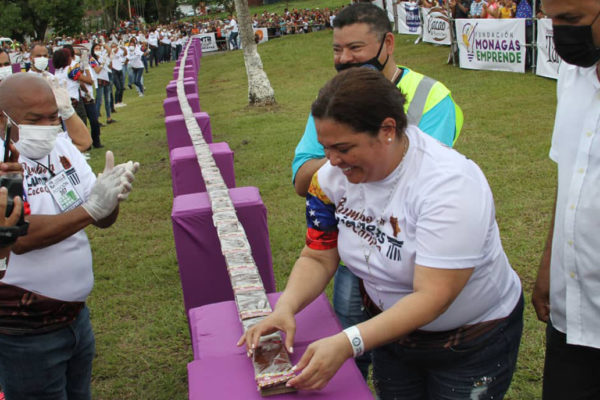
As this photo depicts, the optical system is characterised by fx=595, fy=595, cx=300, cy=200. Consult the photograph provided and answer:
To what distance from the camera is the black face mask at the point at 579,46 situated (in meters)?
2.07

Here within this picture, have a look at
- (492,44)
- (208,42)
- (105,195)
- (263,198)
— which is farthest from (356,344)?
(208,42)

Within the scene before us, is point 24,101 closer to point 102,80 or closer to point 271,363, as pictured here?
point 271,363

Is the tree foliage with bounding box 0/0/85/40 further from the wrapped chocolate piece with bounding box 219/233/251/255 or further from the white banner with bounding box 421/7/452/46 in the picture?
the wrapped chocolate piece with bounding box 219/233/251/255

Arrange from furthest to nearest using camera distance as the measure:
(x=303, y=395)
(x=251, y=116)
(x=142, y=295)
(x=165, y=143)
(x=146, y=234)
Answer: (x=251, y=116) → (x=165, y=143) → (x=146, y=234) → (x=142, y=295) → (x=303, y=395)

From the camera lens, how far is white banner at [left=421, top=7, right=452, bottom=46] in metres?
20.1

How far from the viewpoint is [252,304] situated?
2453mm

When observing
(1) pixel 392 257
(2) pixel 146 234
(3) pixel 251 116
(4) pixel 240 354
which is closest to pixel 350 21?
(1) pixel 392 257

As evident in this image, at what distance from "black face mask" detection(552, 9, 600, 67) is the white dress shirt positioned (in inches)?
1.9

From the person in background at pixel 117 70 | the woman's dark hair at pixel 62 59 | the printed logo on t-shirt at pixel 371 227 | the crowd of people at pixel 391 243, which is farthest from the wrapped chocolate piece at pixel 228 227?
the person in background at pixel 117 70

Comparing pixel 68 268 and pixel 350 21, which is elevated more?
pixel 350 21

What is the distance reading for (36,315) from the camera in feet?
8.73

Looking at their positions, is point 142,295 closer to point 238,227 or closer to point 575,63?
point 238,227

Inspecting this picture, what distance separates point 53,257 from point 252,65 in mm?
12173

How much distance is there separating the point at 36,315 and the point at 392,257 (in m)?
1.67
